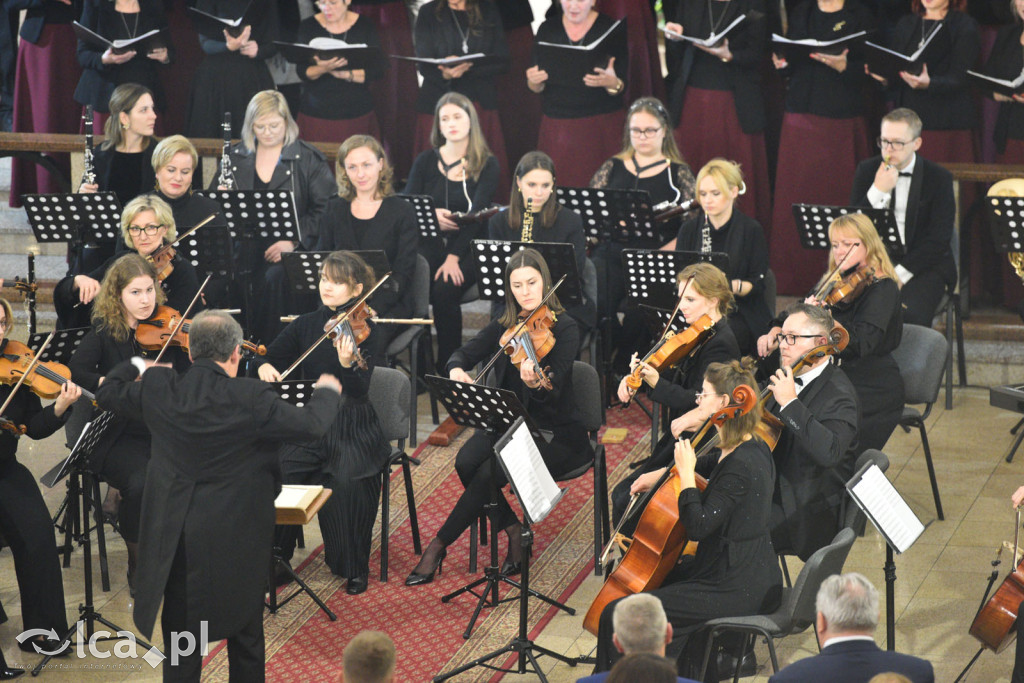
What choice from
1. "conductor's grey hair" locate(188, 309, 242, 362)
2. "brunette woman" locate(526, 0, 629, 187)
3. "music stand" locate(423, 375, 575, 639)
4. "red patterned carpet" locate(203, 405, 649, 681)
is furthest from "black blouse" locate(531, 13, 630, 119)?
"conductor's grey hair" locate(188, 309, 242, 362)

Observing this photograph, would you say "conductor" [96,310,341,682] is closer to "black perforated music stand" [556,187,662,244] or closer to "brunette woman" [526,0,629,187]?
"black perforated music stand" [556,187,662,244]

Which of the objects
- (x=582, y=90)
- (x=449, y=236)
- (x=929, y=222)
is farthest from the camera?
(x=582, y=90)

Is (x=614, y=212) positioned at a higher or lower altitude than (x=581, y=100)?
lower

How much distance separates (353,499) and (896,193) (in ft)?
11.7

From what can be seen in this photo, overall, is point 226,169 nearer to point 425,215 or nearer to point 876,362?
point 425,215

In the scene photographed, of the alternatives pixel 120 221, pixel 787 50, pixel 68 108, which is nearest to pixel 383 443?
pixel 120 221

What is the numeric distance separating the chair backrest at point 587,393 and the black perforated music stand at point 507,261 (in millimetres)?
767

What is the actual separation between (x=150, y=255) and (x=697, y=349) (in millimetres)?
2656

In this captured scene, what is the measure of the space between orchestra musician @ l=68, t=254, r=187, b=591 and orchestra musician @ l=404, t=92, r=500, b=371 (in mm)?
2093

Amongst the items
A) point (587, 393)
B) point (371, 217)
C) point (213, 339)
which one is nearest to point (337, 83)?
point (371, 217)

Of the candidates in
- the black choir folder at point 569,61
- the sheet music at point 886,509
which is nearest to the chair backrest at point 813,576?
the sheet music at point 886,509

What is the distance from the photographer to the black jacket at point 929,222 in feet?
23.0

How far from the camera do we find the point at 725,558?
4.34m

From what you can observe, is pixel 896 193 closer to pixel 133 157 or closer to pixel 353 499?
pixel 353 499
